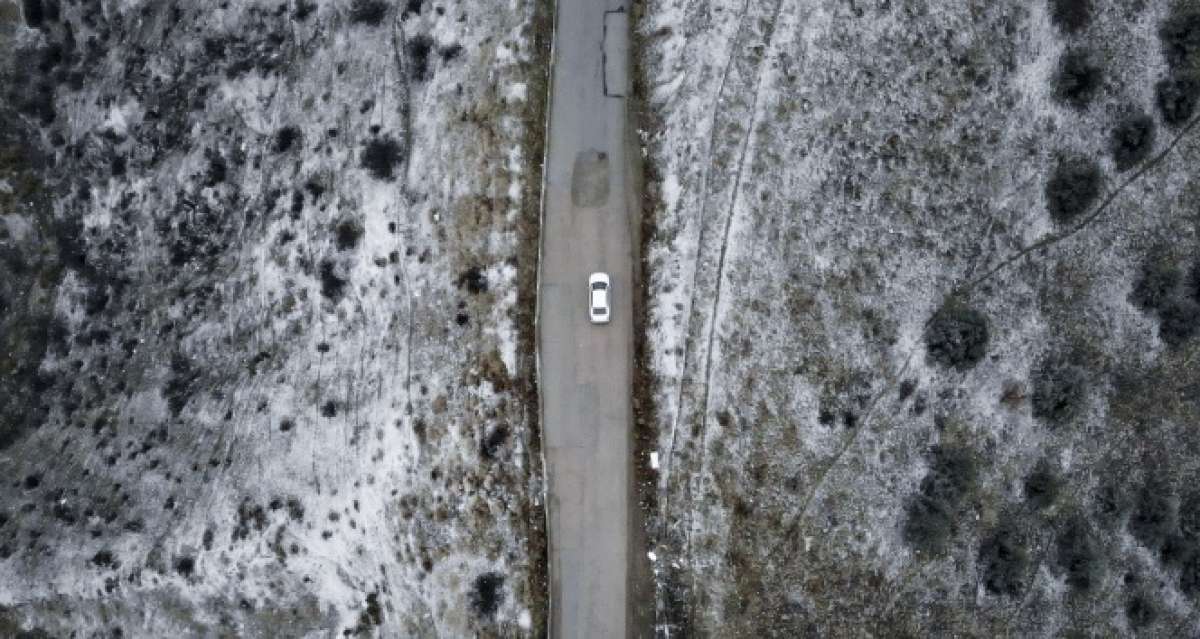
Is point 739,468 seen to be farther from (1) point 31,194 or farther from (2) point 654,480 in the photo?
(1) point 31,194

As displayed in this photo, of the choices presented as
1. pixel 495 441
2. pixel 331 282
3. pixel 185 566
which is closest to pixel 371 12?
pixel 331 282

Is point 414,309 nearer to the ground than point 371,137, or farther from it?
nearer to the ground

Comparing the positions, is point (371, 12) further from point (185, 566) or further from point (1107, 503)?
point (1107, 503)

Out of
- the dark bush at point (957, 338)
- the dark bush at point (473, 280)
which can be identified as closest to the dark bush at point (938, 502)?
the dark bush at point (957, 338)

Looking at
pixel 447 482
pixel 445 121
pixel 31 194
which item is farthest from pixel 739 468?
pixel 31 194

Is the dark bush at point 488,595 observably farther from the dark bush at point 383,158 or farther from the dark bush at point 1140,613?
the dark bush at point 1140,613

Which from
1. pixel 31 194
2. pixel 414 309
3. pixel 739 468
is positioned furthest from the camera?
pixel 31 194
